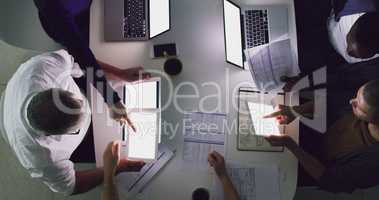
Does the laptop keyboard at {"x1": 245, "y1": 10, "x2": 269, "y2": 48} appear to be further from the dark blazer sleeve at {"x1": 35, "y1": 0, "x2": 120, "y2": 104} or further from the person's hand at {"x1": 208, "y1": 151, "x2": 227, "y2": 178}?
the dark blazer sleeve at {"x1": 35, "y1": 0, "x2": 120, "y2": 104}

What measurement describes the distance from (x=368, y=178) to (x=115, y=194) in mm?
1028

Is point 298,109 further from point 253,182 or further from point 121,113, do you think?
point 121,113

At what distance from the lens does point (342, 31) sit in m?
1.57

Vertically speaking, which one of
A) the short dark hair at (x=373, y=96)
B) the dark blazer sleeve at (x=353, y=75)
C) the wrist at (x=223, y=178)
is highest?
the dark blazer sleeve at (x=353, y=75)

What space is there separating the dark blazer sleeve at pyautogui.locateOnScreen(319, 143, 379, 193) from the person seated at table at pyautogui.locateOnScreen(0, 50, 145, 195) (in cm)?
86

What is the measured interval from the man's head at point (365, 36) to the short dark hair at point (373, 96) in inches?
8.7

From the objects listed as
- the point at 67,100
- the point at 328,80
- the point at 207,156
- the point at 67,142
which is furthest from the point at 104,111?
the point at 328,80

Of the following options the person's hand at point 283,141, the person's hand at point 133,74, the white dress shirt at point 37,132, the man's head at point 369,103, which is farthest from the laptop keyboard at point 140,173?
the man's head at point 369,103

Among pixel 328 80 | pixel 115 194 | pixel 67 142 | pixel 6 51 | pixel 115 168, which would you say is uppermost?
pixel 6 51

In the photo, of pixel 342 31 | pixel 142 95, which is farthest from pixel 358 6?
pixel 142 95

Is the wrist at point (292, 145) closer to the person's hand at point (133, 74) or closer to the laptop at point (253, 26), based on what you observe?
the laptop at point (253, 26)

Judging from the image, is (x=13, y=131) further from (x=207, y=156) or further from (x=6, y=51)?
(x=6, y=51)

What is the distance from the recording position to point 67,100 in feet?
3.80

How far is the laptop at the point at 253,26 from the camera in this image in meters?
1.48
